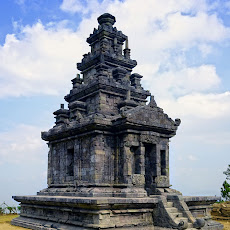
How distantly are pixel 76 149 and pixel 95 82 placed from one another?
12.0 ft

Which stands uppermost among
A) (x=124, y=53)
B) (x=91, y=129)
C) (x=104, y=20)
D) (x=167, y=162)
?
(x=104, y=20)

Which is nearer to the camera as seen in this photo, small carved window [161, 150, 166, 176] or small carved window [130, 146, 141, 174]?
small carved window [130, 146, 141, 174]

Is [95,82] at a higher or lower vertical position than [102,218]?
higher

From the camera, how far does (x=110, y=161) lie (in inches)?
572

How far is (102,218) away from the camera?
11.4 meters

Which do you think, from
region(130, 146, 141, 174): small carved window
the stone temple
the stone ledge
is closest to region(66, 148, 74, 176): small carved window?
the stone temple

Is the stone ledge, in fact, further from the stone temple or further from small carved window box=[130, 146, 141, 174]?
small carved window box=[130, 146, 141, 174]

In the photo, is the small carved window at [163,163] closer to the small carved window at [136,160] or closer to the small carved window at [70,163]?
the small carved window at [136,160]

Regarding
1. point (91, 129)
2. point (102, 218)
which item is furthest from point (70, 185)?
point (102, 218)

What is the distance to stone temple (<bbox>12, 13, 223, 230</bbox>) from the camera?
12.4m

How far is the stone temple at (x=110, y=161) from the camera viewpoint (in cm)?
1241

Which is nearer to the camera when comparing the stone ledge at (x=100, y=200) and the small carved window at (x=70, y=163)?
the stone ledge at (x=100, y=200)

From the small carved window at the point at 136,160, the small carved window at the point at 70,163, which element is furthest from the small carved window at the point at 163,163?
the small carved window at the point at 70,163

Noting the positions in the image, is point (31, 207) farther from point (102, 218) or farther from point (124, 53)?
point (124, 53)
